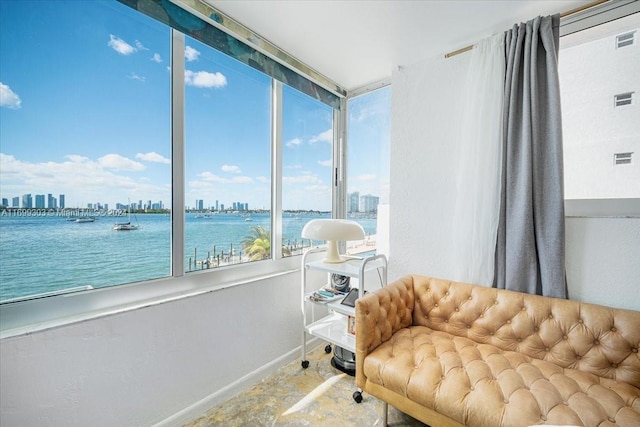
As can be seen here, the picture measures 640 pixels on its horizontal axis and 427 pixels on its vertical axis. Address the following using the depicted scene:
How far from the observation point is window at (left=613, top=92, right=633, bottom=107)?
4.68 ft

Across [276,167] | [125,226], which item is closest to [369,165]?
[276,167]

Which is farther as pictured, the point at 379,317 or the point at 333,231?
the point at 333,231

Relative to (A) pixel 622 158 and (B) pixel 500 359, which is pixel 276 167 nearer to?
(B) pixel 500 359

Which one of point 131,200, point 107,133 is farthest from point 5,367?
point 107,133

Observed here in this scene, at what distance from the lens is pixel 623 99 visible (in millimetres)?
1447

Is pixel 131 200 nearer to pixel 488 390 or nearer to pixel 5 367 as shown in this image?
pixel 5 367

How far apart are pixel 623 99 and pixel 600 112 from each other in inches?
4.1

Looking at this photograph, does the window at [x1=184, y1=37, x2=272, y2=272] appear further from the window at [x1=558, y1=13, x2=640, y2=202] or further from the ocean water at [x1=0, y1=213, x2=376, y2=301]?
the window at [x1=558, y1=13, x2=640, y2=202]

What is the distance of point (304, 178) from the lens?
246 centimetres

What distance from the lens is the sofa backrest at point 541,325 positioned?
1.24m

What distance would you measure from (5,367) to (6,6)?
1458 millimetres

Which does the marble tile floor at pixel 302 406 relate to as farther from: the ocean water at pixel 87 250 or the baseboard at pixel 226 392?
the ocean water at pixel 87 250

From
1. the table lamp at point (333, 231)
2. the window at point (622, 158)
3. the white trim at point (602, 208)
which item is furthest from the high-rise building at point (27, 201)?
the window at point (622, 158)

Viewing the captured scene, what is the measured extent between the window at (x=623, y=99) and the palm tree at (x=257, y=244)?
236 centimetres
